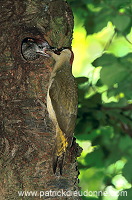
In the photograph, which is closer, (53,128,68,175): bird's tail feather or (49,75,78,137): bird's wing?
(53,128,68,175): bird's tail feather

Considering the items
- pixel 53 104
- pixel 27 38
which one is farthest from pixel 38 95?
pixel 27 38

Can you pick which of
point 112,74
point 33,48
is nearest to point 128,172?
point 112,74

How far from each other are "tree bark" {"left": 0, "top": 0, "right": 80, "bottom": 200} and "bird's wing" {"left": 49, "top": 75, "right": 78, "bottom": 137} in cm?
8

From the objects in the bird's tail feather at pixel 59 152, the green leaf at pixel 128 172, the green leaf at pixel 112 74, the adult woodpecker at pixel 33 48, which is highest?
the green leaf at pixel 112 74

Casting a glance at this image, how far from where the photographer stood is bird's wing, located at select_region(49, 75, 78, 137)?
2.85m

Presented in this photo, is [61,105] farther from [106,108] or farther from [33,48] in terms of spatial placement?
[106,108]

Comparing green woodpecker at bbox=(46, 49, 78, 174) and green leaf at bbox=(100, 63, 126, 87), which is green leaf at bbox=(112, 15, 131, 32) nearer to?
green leaf at bbox=(100, 63, 126, 87)

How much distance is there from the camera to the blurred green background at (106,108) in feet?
12.3

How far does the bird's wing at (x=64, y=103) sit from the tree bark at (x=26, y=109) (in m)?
0.08

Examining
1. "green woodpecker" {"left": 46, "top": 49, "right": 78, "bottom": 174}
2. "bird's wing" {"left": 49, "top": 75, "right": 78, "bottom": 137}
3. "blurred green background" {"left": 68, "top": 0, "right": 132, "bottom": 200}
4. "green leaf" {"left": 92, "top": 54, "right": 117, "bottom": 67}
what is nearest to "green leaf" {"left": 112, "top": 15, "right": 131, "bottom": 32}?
"blurred green background" {"left": 68, "top": 0, "right": 132, "bottom": 200}

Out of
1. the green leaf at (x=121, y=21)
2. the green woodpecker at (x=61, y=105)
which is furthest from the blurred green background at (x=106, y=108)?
the green woodpecker at (x=61, y=105)

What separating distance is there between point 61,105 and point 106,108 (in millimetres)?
1408

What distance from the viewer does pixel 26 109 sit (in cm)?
283

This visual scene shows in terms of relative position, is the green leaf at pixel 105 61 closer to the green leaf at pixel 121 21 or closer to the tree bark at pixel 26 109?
the green leaf at pixel 121 21
